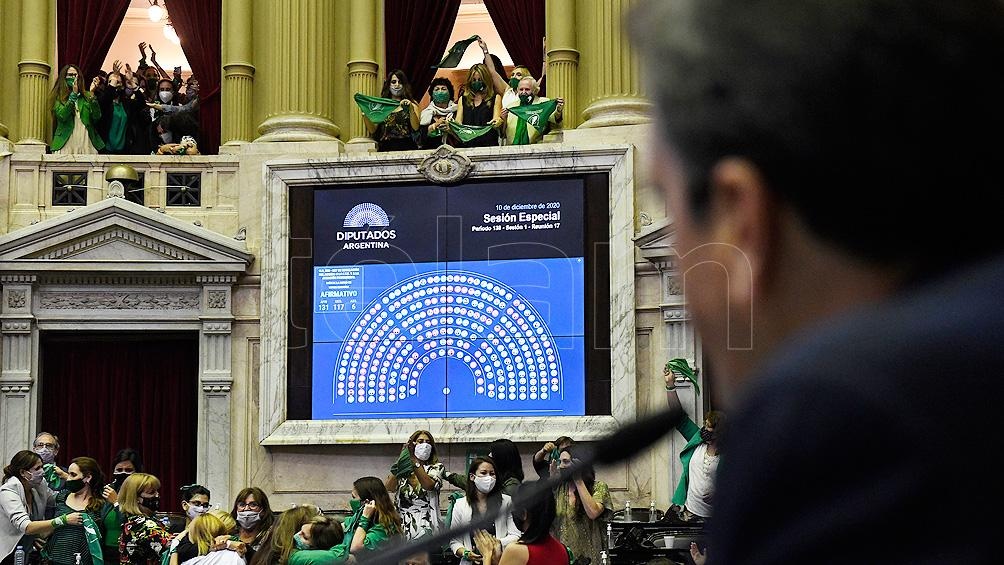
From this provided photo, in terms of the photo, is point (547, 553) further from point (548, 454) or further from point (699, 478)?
point (548, 454)

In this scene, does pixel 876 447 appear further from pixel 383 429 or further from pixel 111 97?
pixel 111 97

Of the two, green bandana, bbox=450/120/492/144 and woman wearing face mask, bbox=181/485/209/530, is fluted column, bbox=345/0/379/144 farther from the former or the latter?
woman wearing face mask, bbox=181/485/209/530

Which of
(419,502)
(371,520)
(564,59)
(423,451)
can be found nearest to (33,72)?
(564,59)

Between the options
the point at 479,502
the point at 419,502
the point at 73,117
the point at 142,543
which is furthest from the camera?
the point at 73,117

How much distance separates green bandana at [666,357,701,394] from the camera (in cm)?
1370

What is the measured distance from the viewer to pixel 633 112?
49.0 ft

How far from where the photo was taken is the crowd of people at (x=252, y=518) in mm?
8805

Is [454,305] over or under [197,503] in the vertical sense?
over

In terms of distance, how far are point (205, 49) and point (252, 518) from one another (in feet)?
27.4

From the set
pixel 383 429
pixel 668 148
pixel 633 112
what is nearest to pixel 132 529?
pixel 383 429

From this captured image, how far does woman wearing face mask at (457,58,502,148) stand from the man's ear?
1451 cm

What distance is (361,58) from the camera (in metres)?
16.3

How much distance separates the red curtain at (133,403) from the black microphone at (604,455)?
1483cm

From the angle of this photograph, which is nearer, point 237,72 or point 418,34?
point 237,72
